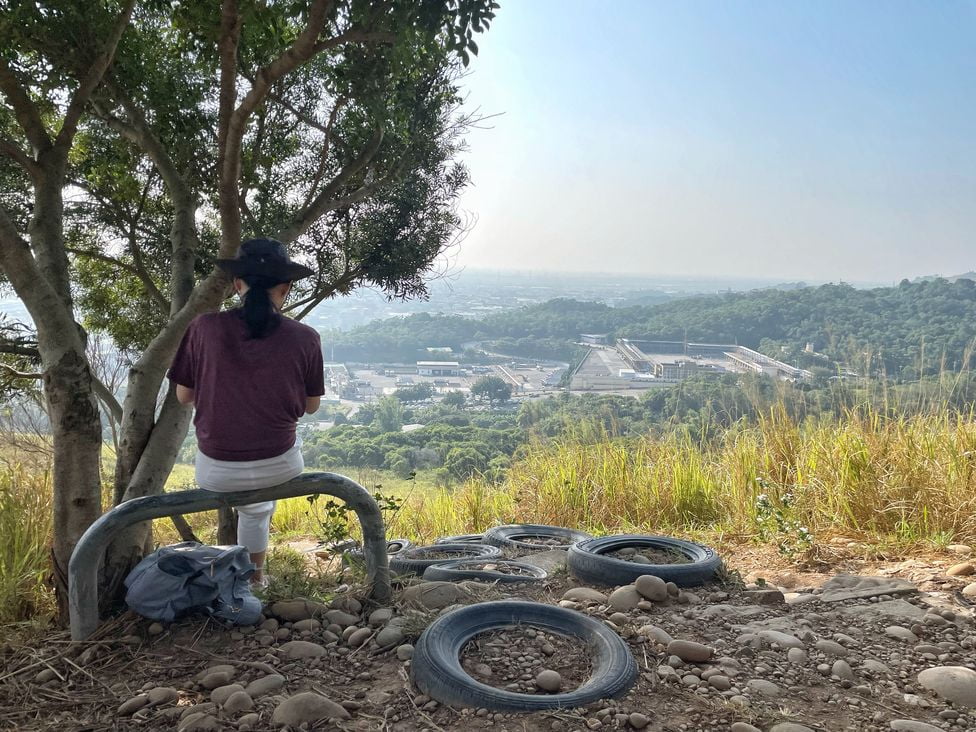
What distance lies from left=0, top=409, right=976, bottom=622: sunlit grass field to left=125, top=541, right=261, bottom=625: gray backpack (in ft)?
2.88

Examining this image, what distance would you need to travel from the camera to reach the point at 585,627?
9.84 ft

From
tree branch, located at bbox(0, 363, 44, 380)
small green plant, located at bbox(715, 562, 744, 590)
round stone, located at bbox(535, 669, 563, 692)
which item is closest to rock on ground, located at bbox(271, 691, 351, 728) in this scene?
round stone, located at bbox(535, 669, 563, 692)

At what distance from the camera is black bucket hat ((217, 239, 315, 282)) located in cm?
312

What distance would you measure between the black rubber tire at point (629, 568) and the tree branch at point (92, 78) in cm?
356

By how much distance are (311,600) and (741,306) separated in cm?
2432

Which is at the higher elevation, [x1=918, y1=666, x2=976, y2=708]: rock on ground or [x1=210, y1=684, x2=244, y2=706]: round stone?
[x1=210, y1=684, x2=244, y2=706]: round stone

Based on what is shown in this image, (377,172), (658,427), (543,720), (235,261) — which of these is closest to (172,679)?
(543,720)

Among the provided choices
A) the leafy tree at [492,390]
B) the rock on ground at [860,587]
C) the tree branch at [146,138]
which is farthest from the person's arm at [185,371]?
the leafy tree at [492,390]

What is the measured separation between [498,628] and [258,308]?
1.67 meters

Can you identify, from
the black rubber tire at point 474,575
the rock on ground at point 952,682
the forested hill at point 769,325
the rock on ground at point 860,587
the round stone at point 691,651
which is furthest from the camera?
the forested hill at point 769,325

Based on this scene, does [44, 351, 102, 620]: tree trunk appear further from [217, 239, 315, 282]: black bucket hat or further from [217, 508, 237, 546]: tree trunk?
[217, 508, 237, 546]: tree trunk

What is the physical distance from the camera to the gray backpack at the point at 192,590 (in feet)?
10.3

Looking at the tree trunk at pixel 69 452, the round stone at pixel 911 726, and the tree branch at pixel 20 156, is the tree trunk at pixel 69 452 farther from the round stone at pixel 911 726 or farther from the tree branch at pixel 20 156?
the round stone at pixel 911 726

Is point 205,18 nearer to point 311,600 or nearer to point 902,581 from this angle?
point 311,600
